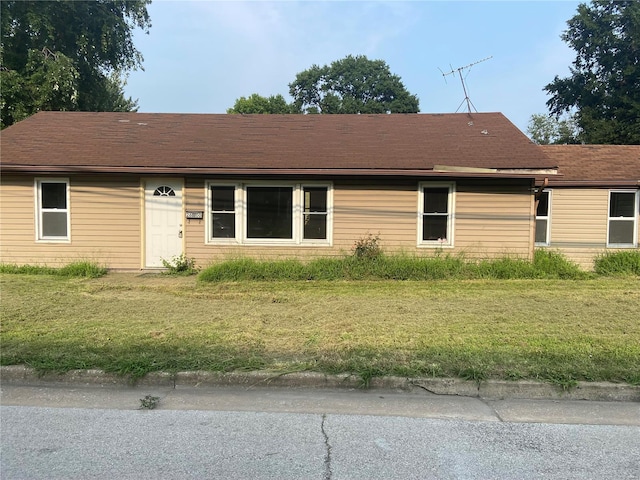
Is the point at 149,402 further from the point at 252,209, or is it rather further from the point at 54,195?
the point at 54,195

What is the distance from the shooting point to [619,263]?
1155cm

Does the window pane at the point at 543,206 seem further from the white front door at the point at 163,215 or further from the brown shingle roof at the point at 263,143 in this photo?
the white front door at the point at 163,215

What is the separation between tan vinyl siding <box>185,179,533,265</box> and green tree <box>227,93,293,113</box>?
38.7 meters

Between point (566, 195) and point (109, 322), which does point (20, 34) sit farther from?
point (566, 195)

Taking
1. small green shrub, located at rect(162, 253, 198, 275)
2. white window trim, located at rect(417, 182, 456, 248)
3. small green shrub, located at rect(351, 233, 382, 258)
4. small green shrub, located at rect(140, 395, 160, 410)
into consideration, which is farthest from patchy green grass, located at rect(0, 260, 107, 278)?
white window trim, located at rect(417, 182, 456, 248)

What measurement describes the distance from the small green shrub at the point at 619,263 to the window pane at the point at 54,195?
13.2 m

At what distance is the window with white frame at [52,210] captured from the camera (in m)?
11.2

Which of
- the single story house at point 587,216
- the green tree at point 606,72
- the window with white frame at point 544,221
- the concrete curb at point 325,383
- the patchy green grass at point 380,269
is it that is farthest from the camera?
the green tree at point 606,72

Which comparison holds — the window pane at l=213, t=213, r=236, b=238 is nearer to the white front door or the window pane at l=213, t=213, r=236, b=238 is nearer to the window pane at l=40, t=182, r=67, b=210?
the white front door

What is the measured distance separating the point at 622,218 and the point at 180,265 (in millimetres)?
11326

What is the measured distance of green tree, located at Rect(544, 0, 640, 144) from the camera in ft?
92.6

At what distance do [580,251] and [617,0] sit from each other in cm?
2536

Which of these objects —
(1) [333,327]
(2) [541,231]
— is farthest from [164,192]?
(2) [541,231]

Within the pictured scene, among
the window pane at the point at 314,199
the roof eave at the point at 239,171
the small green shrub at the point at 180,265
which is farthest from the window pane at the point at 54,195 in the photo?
the window pane at the point at 314,199
